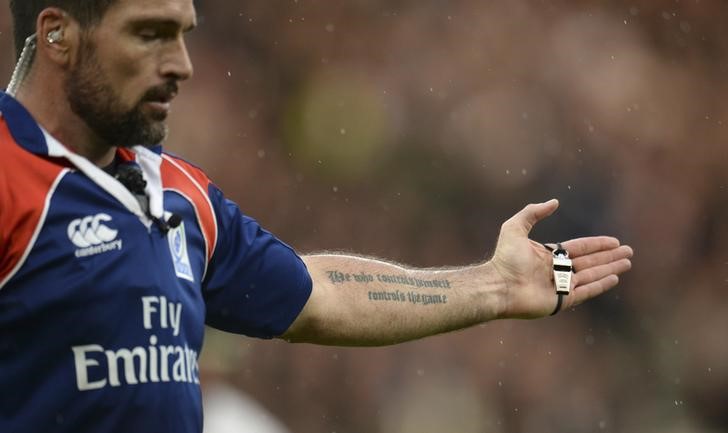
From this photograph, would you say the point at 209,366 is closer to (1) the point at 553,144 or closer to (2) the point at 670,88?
(1) the point at 553,144

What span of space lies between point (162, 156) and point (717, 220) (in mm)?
5859

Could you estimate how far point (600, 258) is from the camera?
156 inches

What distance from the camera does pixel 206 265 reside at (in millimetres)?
3254

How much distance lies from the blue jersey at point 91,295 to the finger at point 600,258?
1259 millimetres

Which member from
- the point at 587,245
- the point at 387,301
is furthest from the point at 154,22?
the point at 587,245

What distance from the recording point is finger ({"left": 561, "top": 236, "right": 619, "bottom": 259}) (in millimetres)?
3937

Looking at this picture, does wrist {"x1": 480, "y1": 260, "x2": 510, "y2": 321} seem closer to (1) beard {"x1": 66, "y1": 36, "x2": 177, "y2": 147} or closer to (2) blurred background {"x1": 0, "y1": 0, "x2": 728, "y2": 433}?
(1) beard {"x1": 66, "y1": 36, "x2": 177, "y2": 147}

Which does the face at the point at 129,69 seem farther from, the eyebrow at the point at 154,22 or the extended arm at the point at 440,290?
the extended arm at the point at 440,290

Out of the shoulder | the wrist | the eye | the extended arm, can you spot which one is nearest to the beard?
the eye

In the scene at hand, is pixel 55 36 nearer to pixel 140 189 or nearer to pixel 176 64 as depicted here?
pixel 176 64

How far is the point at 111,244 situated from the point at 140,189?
0.63 feet

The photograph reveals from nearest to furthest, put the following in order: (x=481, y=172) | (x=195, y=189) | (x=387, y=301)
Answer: (x=195, y=189) → (x=387, y=301) → (x=481, y=172)

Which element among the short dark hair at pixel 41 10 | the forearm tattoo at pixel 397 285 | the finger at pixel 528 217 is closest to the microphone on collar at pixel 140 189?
the short dark hair at pixel 41 10

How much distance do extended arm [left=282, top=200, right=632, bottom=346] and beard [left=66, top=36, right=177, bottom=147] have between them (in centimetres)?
74
